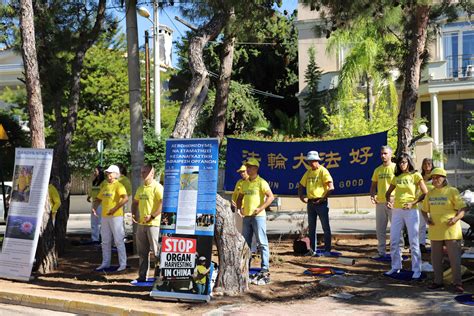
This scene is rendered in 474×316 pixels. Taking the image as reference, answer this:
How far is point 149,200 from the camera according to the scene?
9500mm

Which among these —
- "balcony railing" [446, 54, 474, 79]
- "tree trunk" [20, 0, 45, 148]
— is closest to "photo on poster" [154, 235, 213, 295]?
"tree trunk" [20, 0, 45, 148]

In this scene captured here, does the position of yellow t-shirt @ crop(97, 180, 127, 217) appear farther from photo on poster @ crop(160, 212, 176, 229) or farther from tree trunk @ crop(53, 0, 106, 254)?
tree trunk @ crop(53, 0, 106, 254)

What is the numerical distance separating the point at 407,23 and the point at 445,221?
5.82m

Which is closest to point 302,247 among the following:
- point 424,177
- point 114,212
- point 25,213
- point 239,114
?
point 424,177

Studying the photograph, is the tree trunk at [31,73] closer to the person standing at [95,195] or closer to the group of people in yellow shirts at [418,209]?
the person standing at [95,195]

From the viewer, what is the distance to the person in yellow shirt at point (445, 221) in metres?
8.22

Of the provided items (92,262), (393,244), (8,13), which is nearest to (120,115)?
(8,13)

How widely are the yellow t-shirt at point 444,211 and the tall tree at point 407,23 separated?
4092 millimetres

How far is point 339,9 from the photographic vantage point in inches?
441

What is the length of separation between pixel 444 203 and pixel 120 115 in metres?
23.1

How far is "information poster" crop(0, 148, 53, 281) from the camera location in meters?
10.4

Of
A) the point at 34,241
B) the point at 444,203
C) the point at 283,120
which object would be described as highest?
the point at 283,120

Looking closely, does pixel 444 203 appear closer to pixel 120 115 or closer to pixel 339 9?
pixel 339 9

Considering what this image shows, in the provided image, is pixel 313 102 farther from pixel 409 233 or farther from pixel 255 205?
pixel 409 233
